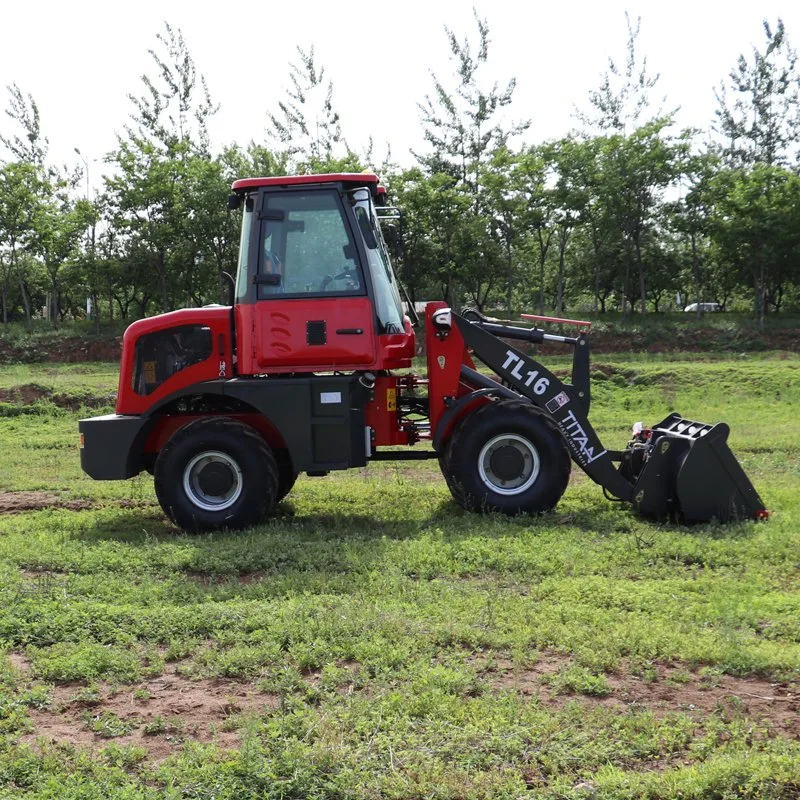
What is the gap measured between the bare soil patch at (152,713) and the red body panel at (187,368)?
13.3ft

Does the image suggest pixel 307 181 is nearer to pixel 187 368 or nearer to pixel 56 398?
pixel 187 368

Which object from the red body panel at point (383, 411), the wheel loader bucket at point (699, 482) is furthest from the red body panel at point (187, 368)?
the wheel loader bucket at point (699, 482)

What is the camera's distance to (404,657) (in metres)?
5.00

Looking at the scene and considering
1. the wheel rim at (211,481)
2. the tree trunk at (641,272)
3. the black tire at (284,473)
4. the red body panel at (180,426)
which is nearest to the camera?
the wheel rim at (211,481)

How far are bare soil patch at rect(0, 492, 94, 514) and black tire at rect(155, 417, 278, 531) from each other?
1951mm

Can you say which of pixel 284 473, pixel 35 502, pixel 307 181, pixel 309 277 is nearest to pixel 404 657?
pixel 309 277

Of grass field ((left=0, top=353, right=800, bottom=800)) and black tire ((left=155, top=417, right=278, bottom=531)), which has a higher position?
black tire ((left=155, top=417, right=278, bottom=531))

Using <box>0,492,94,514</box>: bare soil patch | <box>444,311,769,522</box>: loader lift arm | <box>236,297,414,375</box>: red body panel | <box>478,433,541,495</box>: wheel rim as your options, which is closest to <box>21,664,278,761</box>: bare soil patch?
<box>236,297,414,375</box>: red body panel

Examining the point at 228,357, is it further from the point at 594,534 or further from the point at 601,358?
the point at 601,358

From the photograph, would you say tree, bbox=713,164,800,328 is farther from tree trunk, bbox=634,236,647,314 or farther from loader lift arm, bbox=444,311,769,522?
loader lift arm, bbox=444,311,769,522

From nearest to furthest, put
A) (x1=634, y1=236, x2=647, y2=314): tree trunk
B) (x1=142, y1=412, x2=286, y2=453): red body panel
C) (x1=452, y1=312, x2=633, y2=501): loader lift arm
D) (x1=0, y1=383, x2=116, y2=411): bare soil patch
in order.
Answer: (x1=452, y1=312, x2=633, y2=501): loader lift arm < (x1=142, y1=412, x2=286, y2=453): red body panel < (x1=0, y1=383, x2=116, y2=411): bare soil patch < (x1=634, y1=236, x2=647, y2=314): tree trunk

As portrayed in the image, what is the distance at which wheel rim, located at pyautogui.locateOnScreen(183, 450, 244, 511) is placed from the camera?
27.8 ft

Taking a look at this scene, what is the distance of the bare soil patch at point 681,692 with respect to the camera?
4.39 metres

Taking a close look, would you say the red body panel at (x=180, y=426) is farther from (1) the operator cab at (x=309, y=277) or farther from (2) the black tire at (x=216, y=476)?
(1) the operator cab at (x=309, y=277)
